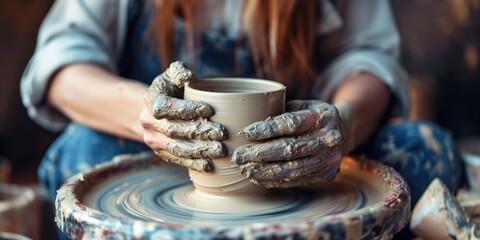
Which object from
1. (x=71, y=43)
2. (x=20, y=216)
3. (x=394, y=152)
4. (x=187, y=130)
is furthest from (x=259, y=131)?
(x=20, y=216)

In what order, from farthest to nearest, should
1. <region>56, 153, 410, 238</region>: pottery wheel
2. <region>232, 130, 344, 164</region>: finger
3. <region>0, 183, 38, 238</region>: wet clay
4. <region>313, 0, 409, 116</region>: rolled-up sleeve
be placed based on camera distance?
<region>0, 183, 38, 238</region>: wet clay
<region>313, 0, 409, 116</region>: rolled-up sleeve
<region>232, 130, 344, 164</region>: finger
<region>56, 153, 410, 238</region>: pottery wheel

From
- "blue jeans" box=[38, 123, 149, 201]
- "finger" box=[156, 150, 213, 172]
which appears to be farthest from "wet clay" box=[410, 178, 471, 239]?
"blue jeans" box=[38, 123, 149, 201]

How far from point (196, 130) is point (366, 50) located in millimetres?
1051

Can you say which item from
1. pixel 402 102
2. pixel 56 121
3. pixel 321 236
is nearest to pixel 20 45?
pixel 56 121

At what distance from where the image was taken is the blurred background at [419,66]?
10.2 feet

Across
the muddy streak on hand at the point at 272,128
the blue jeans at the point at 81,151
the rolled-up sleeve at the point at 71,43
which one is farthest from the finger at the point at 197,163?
the rolled-up sleeve at the point at 71,43

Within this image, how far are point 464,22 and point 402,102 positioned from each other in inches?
49.2

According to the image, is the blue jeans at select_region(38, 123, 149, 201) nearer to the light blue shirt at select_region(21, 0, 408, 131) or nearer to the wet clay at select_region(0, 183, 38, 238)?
the light blue shirt at select_region(21, 0, 408, 131)

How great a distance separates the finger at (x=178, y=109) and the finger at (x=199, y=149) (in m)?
0.05

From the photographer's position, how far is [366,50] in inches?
84.3

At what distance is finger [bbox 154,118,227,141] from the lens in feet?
4.05

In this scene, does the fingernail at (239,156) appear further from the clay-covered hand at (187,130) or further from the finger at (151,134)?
the finger at (151,134)

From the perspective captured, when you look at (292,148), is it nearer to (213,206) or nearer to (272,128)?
(272,128)

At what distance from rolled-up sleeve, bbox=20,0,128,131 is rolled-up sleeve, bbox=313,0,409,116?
64 centimetres
